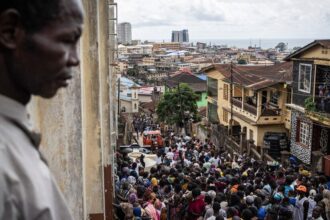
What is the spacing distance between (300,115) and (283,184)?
42.7 feet

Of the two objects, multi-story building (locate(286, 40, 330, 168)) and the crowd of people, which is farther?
multi-story building (locate(286, 40, 330, 168))

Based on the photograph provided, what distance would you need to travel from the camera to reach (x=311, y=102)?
66.7ft

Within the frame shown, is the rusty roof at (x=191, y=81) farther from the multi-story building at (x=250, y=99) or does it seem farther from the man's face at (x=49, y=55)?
the man's face at (x=49, y=55)

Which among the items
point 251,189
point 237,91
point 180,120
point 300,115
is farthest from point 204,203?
point 180,120

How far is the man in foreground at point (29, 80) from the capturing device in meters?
1.07

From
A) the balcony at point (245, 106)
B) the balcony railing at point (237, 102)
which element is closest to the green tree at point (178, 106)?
the balcony railing at point (237, 102)

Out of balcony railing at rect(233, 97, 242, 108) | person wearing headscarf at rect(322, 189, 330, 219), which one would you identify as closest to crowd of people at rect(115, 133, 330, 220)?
person wearing headscarf at rect(322, 189, 330, 219)

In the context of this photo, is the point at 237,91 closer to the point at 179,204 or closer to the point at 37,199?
the point at 179,204

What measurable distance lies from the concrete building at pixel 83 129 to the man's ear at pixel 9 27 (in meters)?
0.48

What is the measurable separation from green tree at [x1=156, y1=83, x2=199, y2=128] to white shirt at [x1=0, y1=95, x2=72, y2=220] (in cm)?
3464

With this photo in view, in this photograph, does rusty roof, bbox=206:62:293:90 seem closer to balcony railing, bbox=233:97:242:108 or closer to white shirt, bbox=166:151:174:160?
balcony railing, bbox=233:97:242:108

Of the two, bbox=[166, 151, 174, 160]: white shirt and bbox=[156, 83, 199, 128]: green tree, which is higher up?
bbox=[166, 151, 174, 160]: white shirt

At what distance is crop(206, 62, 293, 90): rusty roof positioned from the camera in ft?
88.5

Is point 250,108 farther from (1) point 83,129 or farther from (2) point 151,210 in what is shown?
(1) point 83,129
